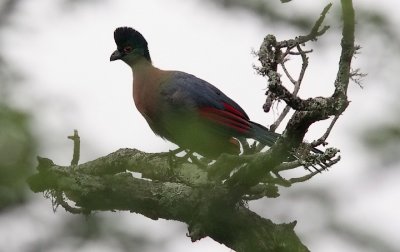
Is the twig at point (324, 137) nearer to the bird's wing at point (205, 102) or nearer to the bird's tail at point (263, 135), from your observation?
the bird's tail at point (263, 135)

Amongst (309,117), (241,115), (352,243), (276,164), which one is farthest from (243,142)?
(352,243)

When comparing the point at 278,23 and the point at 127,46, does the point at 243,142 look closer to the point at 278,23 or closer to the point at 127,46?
the point at 127,46

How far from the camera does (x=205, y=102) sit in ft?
15.3

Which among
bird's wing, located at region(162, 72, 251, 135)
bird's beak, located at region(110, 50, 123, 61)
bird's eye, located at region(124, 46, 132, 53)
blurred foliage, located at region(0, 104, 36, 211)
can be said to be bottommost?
blurred foliage, located at region(0, 104, 36, 211)

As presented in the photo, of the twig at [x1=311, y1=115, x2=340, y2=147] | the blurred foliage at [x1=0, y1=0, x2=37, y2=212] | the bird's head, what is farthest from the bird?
the blurred foliage at [x1=0, y1=0, x2=37, y2=212]

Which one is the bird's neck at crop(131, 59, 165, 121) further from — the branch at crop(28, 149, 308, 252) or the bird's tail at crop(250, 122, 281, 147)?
the bird's tail at crop(250, 122, 281, 147)

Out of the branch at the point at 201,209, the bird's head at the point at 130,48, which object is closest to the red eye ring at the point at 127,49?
the bird's head at the point at 130,48

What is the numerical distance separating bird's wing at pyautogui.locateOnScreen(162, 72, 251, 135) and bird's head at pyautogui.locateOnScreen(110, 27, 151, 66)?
676mm

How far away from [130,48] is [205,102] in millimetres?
1432

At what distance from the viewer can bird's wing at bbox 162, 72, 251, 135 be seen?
14.5 ft

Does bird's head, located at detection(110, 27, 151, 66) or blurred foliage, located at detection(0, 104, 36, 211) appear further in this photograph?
bird's head, located at detection(110, 27, 151, 66)

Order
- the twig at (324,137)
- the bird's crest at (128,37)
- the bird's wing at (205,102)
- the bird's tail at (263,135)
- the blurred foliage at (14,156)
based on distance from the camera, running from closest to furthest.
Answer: the blurred foliage at (14,156) → the twig at (324,137) → the bird's tail at (263,135) → the bird's wing at (205,102) → the bird's crest at (128,37)

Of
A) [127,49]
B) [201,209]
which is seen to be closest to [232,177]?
[201,209]

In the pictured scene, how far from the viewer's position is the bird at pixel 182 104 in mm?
4250
